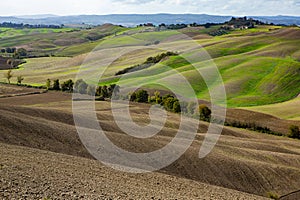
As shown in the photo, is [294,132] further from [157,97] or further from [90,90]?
[90,90]

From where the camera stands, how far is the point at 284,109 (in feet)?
236

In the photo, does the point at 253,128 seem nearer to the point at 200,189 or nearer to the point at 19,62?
the point at 200,189

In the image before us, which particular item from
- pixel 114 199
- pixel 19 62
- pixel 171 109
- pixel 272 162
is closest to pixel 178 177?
pixel 114 199

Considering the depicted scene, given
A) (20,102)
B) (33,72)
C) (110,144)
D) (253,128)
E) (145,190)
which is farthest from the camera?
(33,72)

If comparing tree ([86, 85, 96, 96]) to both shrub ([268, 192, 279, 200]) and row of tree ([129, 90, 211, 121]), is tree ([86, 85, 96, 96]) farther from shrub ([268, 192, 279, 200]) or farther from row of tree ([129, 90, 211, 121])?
shrub ([268, 192, 279, 200])

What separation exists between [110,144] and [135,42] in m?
154

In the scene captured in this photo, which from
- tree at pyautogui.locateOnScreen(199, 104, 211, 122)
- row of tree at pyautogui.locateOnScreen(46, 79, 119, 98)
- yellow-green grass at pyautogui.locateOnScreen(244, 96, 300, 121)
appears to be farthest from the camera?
row of tree at pyautogui.locateOnScreen(46, 79, 119, 98)

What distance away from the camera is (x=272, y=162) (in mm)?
39938

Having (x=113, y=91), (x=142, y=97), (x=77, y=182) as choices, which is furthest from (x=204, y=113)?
(x=77, y=182)

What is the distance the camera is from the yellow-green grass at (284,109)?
6771 centimetres

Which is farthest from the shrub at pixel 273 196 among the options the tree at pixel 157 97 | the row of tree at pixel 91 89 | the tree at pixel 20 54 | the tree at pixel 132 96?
the tree at pixel 20 54

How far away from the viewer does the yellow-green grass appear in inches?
2666

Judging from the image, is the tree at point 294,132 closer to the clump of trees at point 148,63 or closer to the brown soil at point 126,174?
the brown soil at point 126,174

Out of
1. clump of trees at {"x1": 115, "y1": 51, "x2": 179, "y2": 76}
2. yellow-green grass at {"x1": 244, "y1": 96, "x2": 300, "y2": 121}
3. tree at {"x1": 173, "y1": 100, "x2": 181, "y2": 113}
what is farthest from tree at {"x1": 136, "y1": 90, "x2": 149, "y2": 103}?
clump of trees at {"x1": 115, "y1": 51, "x2": 179, "y2": 76}
